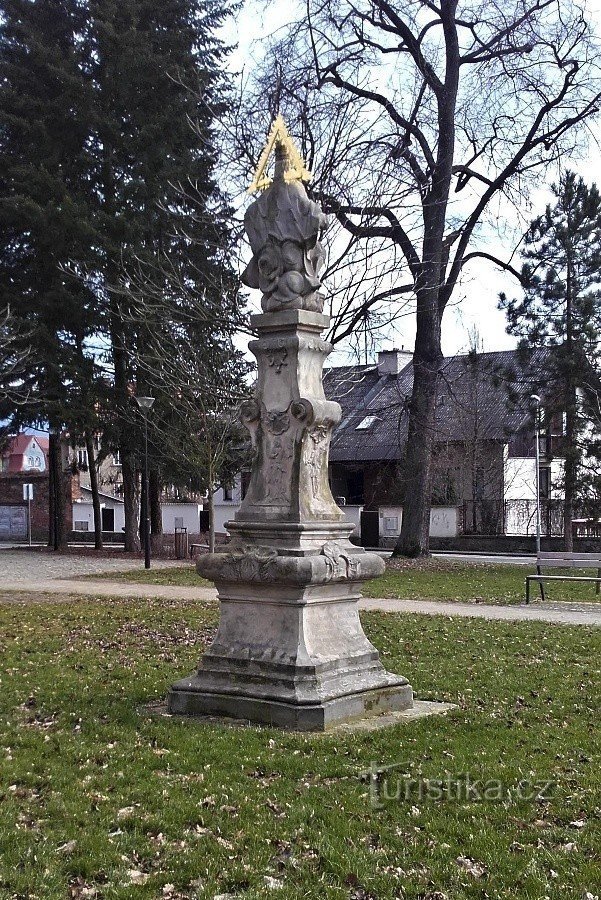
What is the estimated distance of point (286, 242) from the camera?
26.6ft

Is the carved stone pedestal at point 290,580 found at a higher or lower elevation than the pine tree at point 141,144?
lower

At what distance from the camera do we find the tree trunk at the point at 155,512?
Answer: 33.0m

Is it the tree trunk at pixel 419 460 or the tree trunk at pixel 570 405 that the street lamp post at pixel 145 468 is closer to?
the tree trunk at pixel 419 460

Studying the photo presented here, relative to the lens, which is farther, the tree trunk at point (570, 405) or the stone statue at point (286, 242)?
the tree trunk at point (570, 405)

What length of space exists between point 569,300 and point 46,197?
1545cm

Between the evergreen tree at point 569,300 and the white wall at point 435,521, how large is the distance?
33.2 ft

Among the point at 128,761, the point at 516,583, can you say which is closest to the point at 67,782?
the point at 128,761

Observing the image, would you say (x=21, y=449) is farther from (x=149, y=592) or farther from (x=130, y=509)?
(x=149, y=592)

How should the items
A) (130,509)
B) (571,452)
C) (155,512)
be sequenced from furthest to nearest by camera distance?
(155,512) < (130,509) < (571,452)

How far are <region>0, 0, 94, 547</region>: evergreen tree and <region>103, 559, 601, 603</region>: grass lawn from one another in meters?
8.35

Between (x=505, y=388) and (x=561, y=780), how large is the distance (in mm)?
23967

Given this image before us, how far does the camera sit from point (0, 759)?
21.6 ft

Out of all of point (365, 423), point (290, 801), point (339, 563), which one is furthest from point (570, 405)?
point (290, 801)

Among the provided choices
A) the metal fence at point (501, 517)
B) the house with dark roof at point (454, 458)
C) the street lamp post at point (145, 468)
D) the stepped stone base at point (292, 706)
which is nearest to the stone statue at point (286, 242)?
the stepped stone base at point (292, 706)
